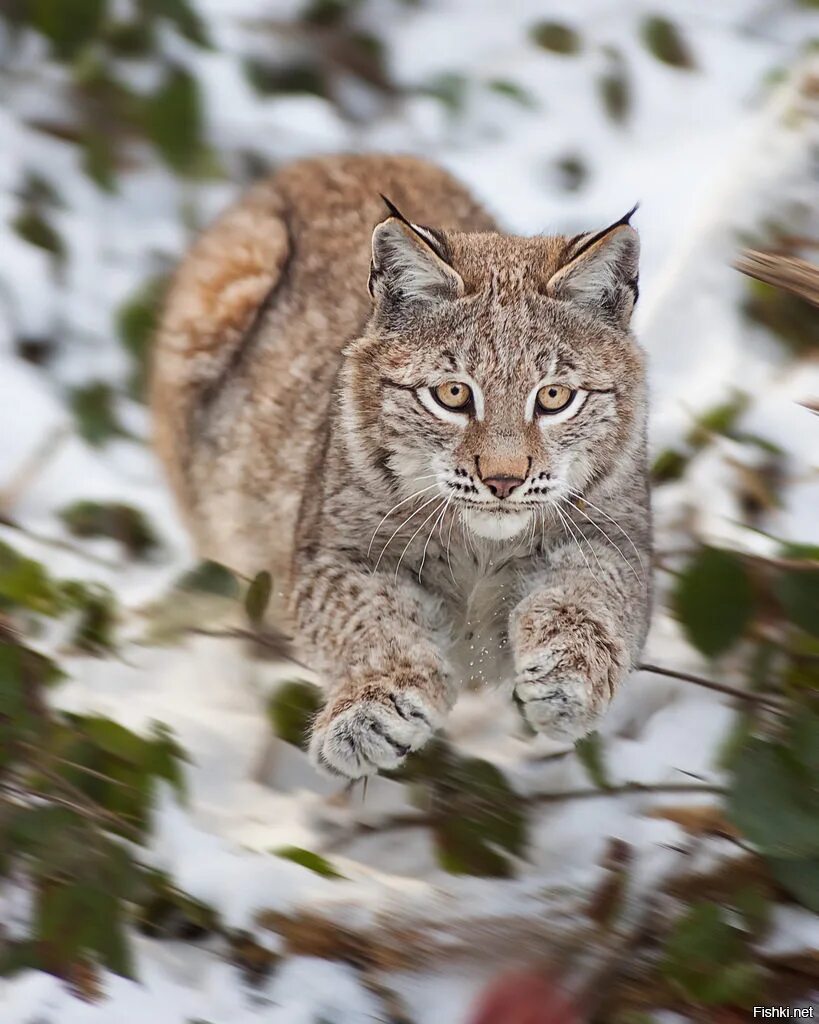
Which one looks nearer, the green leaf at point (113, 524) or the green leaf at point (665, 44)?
the green leaf at point (113, 524)

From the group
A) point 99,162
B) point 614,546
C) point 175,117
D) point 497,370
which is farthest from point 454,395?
point 99,162

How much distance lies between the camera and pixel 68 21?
19.1ft

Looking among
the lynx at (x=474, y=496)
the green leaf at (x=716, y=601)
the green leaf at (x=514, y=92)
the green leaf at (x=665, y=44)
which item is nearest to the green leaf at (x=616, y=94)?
the green leaf at (x=665, y=44)

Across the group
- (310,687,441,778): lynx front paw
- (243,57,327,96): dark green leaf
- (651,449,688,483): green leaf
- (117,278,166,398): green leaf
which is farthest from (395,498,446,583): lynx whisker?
(243,57,327,96): dark green leaf

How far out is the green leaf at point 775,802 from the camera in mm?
2727

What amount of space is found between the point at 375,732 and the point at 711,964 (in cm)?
79

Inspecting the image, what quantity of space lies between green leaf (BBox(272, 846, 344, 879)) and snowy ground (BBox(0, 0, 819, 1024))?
0.14 feet

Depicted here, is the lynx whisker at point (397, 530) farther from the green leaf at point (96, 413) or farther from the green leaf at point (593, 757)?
the green leaf at point (96, 413)

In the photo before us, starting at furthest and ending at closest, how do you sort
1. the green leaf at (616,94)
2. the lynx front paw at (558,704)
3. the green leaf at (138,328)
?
the green leaf at (616,94) → the green leaf at (138,328) → the lynx front paw at (558,704)

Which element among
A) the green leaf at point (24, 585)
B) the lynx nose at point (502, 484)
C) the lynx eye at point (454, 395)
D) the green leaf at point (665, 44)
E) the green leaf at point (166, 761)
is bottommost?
the green leaf at point (166, 761)

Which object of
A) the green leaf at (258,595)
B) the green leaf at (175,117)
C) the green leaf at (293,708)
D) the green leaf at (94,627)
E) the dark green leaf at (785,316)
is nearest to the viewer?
the green leaf at (293,708)

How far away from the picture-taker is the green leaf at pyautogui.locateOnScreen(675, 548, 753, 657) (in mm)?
3250

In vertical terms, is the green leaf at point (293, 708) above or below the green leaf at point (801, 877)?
below

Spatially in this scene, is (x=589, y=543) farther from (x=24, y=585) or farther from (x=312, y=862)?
(x=24, y=585)
